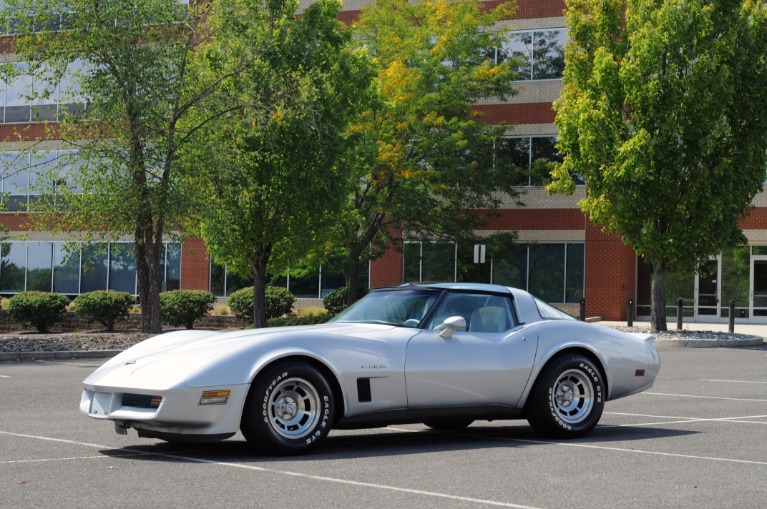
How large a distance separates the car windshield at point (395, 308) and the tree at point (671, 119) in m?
18.7

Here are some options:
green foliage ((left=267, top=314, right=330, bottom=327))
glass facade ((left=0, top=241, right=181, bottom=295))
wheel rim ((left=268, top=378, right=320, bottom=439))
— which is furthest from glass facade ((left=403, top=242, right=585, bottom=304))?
wheel rim ((left=268, top=378, right=320, bottom=439))

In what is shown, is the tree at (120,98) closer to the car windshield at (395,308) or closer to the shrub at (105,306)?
the shrub at (105,306)

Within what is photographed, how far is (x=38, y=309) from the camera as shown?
33594 millimetres

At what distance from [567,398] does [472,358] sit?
1050 millimetres

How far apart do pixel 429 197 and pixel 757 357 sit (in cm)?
1428

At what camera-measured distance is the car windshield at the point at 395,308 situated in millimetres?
9023

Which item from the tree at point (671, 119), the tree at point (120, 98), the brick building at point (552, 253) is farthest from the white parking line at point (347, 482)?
the brick building at point (552, 253)

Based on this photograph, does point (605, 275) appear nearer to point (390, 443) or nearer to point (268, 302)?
point (268, 302)

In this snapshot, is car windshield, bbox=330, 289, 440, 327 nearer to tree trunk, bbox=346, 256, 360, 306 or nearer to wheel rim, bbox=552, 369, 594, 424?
wheel rim, bbox=552, 369, 594, 424

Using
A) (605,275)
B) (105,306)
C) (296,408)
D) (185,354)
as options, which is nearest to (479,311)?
(296,408)

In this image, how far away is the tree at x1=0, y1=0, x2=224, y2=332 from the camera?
76.9 ft

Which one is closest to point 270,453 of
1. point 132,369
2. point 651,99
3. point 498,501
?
point 132,369

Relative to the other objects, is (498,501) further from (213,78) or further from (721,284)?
(721,284)

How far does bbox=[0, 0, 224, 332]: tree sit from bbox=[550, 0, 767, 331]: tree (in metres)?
10.3
